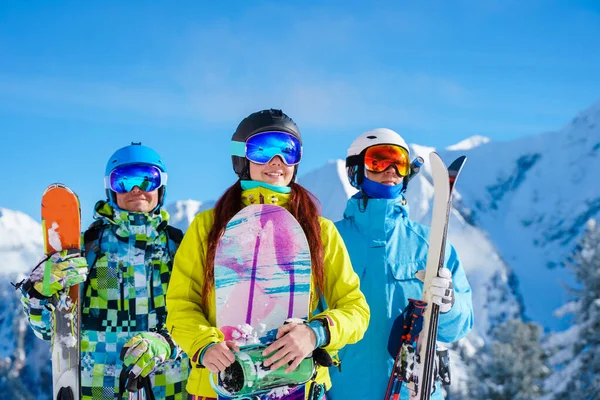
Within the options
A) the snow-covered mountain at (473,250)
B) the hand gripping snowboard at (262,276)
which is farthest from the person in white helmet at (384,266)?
the snow-covered mountain at (473,250)

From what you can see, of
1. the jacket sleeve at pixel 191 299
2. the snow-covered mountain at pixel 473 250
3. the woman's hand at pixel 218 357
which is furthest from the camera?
the snow-covered mountain at pixel 473 250

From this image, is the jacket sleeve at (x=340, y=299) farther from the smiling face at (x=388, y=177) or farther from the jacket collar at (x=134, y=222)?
the jacket collar at (x=134, y=222)

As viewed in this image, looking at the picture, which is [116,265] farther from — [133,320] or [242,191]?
[242,191]

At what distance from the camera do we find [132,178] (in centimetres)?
410

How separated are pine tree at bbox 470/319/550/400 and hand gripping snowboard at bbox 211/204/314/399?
22.6 meters

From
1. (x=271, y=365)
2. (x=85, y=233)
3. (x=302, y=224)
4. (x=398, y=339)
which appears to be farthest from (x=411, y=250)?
(x=85, y=233)

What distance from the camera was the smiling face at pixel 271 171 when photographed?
2.94m

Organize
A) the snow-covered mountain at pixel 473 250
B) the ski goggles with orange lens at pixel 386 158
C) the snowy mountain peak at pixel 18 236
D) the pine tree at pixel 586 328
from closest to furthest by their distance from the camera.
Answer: the ski goggles with orange lens at pixel 386 158
the pine tree at pixel 586 328
the snowy mountain peak at pixel 18 236
the snow-covered mountain at pixel 473 250

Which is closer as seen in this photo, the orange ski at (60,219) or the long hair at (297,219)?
the long hair at (297,219)

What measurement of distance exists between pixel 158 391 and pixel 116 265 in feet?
2.70

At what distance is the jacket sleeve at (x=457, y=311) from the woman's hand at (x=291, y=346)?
128 centimetres

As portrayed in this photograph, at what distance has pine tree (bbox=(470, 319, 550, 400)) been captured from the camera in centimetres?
2311

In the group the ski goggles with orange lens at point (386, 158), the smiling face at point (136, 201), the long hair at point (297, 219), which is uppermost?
the ski goggles with orange lens at point (386, 158)

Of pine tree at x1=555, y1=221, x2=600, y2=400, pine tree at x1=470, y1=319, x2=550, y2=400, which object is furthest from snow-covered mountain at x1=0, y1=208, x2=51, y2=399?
pine tree at x1=555, y1=221, x2=600, y2=400
